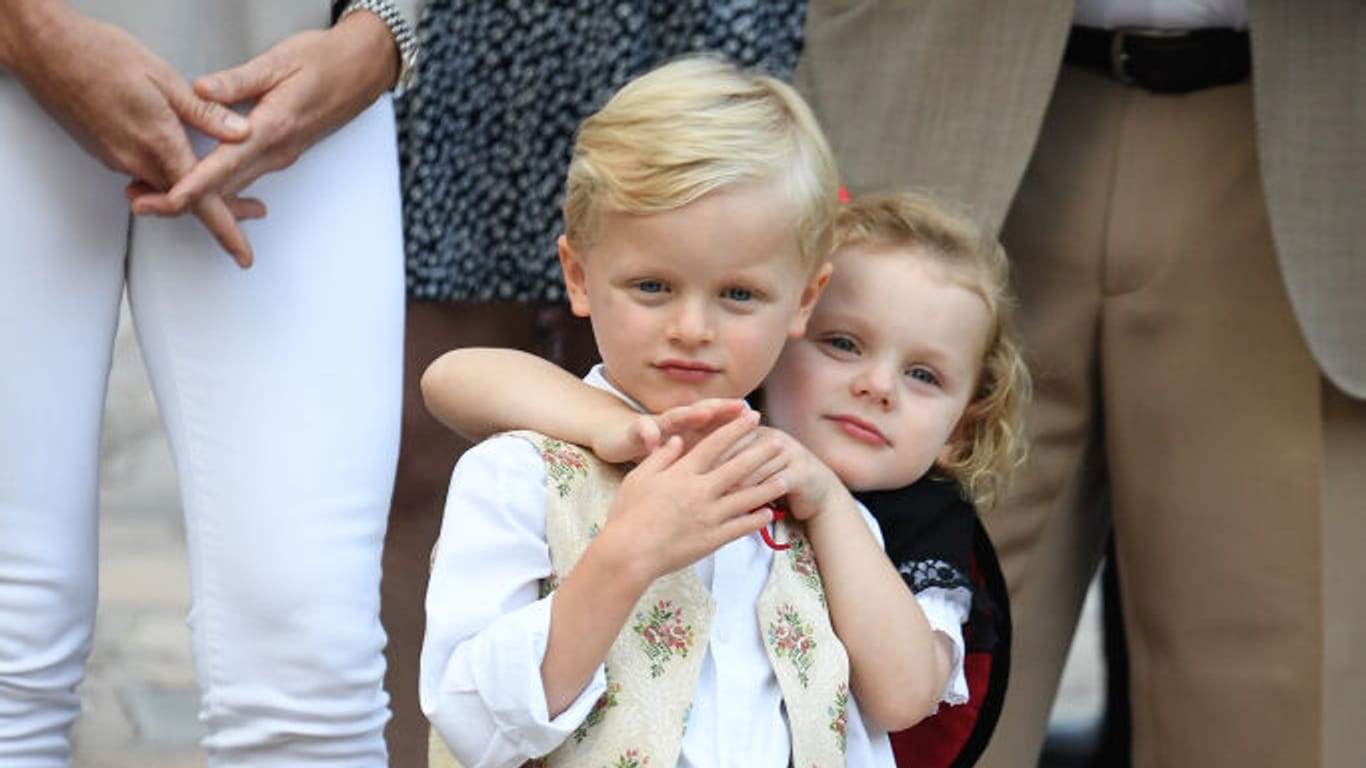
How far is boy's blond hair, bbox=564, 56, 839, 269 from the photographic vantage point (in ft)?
6.47

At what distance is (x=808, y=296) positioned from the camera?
2.12 m

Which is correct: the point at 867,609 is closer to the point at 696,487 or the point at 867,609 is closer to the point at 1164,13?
the point at 696,487

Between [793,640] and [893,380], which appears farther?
[893,380]

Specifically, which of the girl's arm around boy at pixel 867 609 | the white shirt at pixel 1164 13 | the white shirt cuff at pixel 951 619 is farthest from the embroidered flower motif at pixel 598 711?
the white shirt at pixel 1164 13

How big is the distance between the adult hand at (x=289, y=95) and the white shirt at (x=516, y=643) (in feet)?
1.36

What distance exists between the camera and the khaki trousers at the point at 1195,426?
8.86ft

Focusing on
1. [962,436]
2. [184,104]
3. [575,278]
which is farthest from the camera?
[962,436]

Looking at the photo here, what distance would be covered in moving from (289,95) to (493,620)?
24.2 inches

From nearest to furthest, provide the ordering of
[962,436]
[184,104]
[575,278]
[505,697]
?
1. [505,697]
2. [575,278]
3. [184,104]
4. [962,436]

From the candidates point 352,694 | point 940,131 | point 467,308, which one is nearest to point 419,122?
point 467,308

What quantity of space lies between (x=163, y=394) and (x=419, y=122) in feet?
2.34

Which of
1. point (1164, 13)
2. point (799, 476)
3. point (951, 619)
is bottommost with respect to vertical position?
point (951, 619)

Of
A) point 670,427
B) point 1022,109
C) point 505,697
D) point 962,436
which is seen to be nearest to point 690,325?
point 670,427

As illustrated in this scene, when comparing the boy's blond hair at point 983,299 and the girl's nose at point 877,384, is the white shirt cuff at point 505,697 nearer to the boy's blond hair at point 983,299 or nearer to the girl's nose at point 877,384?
the girl's nose at point 877,384
